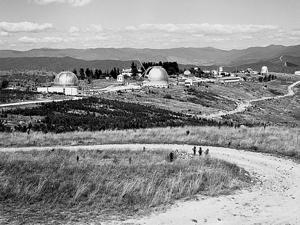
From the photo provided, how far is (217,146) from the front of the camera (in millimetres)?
27438

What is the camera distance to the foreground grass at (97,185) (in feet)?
40.5

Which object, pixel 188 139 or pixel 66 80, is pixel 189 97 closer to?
pixel 66 80

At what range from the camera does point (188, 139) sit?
29.3 metres

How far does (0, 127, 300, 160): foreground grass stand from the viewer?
2664 cm

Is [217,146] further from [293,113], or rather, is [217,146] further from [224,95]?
[224,95]

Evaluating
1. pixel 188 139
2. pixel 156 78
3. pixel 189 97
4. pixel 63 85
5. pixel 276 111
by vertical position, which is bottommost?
pixel 276 111

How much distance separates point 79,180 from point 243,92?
140 metres

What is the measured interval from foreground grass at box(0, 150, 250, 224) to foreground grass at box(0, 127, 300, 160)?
7.23 m

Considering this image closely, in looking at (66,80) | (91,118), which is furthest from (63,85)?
(91,118)

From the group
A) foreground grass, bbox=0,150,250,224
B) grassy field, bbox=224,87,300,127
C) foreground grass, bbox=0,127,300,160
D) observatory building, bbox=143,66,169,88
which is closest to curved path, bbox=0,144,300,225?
foreground grass, bbox=0,150,250,224

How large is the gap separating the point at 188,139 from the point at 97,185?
1550 centimetres

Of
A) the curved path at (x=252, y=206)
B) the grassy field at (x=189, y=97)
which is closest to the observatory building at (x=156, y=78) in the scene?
the grassy field at (x=189, y=97)

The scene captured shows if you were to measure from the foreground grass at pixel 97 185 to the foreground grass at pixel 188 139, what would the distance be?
23.7ft

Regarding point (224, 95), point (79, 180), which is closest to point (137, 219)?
point (79, 180)
